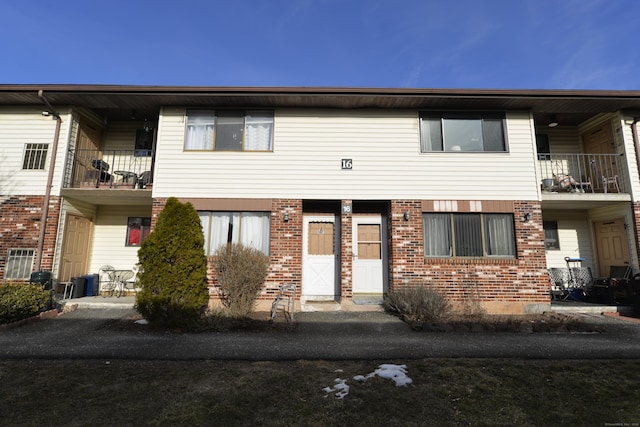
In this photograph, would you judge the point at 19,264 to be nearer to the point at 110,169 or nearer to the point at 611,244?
the point at 110,169

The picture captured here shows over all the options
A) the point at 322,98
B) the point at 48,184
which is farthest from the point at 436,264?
the point at 48,184

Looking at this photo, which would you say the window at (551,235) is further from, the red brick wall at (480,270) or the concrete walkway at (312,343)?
the concrete walkway at (312,343)

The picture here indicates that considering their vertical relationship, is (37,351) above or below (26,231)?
below

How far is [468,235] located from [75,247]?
38.9 feet

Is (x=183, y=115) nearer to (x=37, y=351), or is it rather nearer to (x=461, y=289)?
(x=37, y=351)

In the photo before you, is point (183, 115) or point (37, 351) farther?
point (183, 115)

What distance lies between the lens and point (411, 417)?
3.31 metres

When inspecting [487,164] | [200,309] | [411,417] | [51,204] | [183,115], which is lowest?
[411,417]

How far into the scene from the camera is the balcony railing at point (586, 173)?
9.87 meters

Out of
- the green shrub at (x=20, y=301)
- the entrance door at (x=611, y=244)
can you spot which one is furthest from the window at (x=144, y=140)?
the entrance door at (x=611, y=244)

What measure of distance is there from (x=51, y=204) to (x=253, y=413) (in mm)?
9691

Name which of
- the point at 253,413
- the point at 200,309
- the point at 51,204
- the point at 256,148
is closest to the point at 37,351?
the point at 200,309

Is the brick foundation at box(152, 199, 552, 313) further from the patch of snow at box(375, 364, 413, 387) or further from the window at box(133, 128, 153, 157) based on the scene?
the patch of snow at box(375, 364, 413, 387)

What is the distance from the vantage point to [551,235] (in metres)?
11.1
